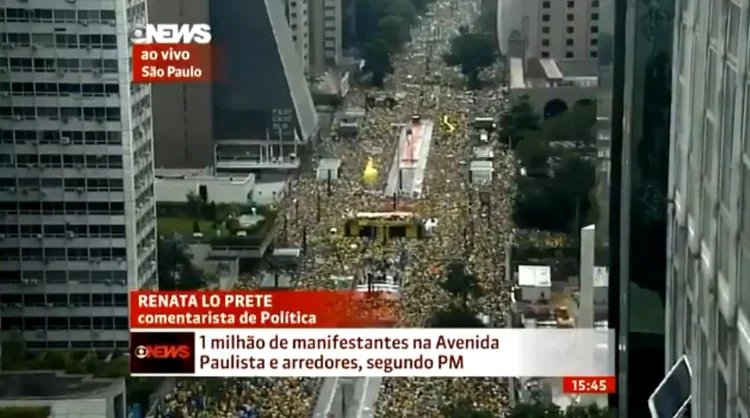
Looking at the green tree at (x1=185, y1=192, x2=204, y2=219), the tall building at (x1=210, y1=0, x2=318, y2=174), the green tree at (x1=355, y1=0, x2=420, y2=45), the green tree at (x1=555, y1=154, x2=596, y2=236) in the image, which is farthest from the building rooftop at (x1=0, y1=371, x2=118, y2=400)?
the green tree at (x1=555, y1=154, x2=596, y2=236)

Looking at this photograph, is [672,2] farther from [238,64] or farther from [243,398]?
[243,398]

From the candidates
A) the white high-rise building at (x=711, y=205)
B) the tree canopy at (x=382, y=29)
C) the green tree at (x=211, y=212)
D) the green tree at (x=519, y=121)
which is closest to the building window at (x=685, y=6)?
the white high-rise building at (x=711, y=205)

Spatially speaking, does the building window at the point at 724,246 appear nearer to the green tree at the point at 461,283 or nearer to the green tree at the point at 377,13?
the green tree at the point at 461,283

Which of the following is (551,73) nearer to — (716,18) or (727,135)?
(716,18)

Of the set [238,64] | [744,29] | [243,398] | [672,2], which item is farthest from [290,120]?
[744,29]

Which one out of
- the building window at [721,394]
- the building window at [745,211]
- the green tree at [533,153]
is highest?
the building window at [745,211]
